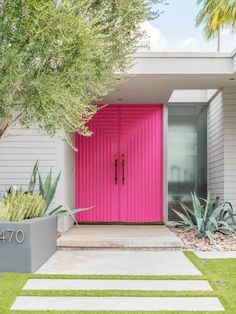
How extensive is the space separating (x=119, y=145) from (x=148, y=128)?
80cm

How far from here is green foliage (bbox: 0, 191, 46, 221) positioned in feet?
19.5

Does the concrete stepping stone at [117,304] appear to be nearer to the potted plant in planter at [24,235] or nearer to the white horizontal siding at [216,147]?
the potted plant in planter at [24,235]

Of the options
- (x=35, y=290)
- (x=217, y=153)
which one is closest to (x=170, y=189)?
(x=217, y=153)

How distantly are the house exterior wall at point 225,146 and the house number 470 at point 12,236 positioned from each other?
4928 millimetres

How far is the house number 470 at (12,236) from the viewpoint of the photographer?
551 centimetres

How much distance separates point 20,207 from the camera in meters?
6.06

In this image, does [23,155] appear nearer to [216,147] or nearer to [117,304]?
[216,147]

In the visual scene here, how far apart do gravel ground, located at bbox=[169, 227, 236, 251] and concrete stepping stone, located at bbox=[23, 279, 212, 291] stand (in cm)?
226

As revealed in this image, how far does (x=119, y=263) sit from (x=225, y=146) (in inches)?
167

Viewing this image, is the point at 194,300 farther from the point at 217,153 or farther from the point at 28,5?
the point at 217,153

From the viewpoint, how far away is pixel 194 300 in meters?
4.26

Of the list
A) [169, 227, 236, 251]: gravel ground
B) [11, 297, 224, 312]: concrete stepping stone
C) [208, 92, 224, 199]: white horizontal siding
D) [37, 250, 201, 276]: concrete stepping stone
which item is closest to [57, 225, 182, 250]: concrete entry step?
[37, 250, 201, 276]: concrete stepping stone

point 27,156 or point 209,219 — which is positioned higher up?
point 27,156

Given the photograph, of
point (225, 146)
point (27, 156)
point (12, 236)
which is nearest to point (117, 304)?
point (12, 236)
